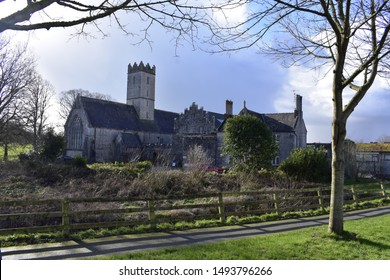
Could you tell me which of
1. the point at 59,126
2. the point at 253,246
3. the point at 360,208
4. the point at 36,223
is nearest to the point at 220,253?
the point at 253,246

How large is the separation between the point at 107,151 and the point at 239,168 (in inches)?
→ 1564

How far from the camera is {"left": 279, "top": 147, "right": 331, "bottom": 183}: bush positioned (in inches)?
1107

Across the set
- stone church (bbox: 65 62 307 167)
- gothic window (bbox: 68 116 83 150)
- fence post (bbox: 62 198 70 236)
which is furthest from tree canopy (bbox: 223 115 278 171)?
gothic window (bbox: 68 116 83 150)

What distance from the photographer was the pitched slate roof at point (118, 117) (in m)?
63.3

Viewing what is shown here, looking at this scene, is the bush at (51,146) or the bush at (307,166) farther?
the bush at (51,146)

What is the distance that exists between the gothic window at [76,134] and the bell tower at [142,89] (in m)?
13.8

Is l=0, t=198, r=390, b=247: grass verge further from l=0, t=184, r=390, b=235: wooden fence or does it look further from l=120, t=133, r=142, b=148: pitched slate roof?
l=120, t=133, r=142, b=148: pitched slate roof

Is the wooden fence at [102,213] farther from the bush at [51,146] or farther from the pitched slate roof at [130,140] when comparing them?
the pitched slate roof at [130,140]

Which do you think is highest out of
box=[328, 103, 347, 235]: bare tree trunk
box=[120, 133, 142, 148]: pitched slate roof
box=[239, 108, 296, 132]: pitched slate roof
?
box=[239, 108, 296, 132]: pitched slate roof

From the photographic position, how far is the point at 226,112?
48.1 m

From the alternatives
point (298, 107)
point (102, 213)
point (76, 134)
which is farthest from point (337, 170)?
point (76, 134)

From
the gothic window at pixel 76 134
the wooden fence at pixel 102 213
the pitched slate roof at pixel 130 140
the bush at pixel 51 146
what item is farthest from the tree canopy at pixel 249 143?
the gothic window at pixel 76 134

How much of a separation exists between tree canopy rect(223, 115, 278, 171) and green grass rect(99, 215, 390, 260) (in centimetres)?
1933

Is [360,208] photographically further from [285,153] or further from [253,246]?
[285,153]
